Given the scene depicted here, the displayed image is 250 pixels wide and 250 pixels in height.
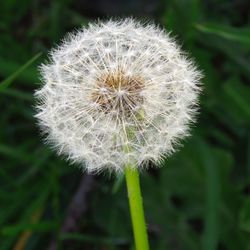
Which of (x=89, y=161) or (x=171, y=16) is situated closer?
(x=89, y=161)

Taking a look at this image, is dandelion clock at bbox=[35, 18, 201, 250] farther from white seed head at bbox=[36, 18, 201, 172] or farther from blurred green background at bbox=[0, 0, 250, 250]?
blurred green background at bbox=[0, 0, 250, 250]

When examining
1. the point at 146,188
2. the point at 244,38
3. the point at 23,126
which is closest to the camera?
the point at 244,38

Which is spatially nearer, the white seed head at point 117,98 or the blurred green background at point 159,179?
the white seed head at point 117,98

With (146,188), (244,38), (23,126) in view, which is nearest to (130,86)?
(244,38)

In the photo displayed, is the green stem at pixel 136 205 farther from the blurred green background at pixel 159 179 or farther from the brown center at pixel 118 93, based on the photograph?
the blurred green background at pixel 159 179

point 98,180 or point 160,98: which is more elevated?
point 98,180

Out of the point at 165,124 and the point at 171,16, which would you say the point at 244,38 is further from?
the point at 165,124

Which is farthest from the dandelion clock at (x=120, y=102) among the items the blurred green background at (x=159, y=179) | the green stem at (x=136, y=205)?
the blurred green background at (x=159, y=179)
